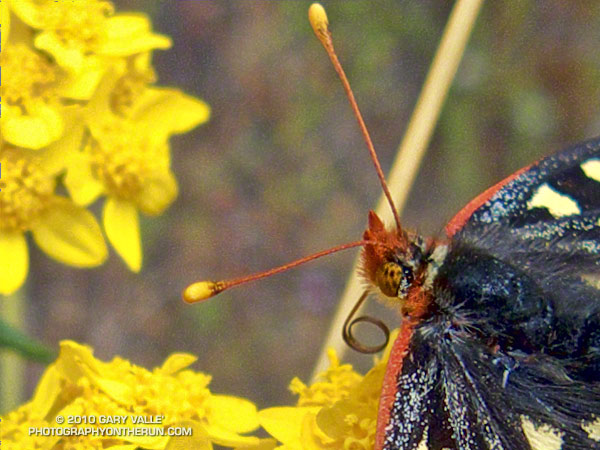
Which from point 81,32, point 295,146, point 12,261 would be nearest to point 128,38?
point 81,32

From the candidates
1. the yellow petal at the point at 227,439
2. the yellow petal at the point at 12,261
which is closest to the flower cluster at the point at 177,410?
the yellow petal at the point at 227,439

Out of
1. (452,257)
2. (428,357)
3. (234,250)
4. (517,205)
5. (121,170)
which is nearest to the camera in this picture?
(428,357)

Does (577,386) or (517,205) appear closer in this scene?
(577,386)

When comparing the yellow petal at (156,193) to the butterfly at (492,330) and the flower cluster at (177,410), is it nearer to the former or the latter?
the flower cluster at (177,410)

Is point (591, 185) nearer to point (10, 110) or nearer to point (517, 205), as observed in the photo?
point (517, 205)

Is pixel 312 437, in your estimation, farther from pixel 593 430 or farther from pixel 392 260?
pixel 593 430

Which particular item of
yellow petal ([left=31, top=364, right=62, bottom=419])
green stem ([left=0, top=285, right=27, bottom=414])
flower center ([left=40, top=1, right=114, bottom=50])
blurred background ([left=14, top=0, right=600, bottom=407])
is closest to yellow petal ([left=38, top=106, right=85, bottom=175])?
flower center ([left=40, top=1, right=114, bottom=50])

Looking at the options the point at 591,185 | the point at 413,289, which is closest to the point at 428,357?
the point at 413,289
